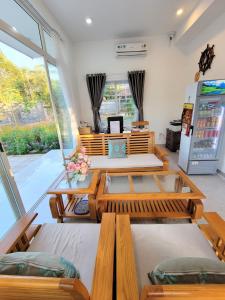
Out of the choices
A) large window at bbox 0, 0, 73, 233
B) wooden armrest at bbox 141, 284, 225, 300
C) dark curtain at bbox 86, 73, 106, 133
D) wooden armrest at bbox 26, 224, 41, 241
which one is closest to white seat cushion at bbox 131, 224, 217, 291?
wooden armrest at bbox 141, 284, 225, 300

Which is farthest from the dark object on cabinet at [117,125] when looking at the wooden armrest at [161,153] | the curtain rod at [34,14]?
the curtain rod at [34,14]

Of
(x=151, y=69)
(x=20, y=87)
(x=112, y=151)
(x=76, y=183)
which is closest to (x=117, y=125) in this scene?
(x=112, y=151)

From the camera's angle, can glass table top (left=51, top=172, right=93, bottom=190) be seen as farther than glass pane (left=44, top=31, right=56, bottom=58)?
No

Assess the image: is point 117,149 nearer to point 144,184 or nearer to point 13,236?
point 144,184

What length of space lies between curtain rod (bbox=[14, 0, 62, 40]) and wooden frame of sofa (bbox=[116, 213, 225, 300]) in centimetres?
293

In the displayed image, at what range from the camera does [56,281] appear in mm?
443

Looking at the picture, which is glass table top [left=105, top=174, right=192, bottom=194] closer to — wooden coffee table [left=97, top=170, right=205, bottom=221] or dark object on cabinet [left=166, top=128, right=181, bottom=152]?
wooden coffee table [left=97, top=170, right=205, bottom=221]

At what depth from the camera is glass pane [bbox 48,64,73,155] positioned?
2.88m

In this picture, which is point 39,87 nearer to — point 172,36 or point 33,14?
point 33,14

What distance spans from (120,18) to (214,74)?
2.20 meters

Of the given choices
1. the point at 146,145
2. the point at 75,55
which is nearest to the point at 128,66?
the point at 75,55

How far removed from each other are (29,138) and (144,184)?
2.04 m

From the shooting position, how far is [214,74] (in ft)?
9.26

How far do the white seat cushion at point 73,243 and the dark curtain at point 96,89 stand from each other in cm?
346
